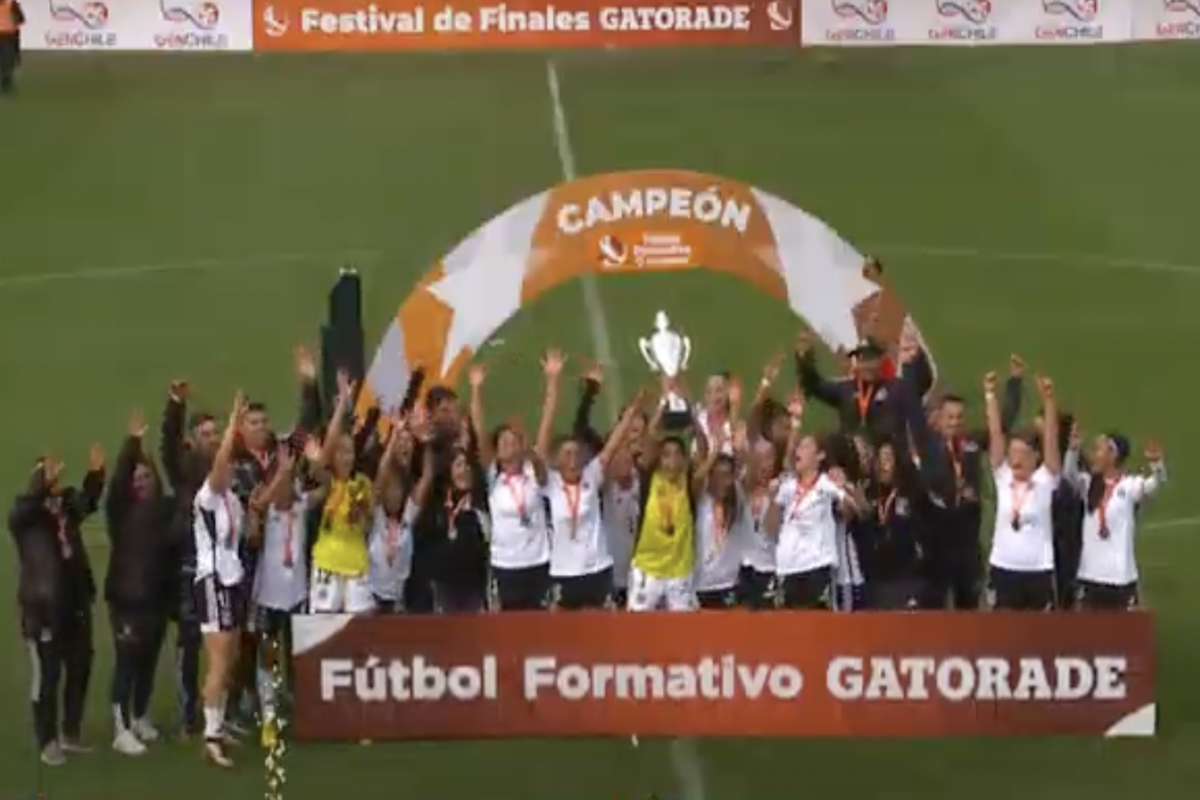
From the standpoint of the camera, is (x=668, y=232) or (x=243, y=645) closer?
(x=243, y=645)

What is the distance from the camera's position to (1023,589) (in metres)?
14.7

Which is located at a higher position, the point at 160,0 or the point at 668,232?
the point at 160,0

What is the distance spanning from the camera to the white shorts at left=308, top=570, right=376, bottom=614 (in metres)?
14.4

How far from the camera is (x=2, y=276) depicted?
26.0 meters

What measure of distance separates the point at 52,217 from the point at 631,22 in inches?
426

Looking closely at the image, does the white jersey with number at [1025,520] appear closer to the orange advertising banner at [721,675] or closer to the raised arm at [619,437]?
the orange advertising banner at [721,675]

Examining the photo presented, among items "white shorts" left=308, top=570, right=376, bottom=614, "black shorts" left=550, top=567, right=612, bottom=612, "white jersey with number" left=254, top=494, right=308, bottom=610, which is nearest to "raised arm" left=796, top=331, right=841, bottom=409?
"black shorts" left=550, top=567, right=612, bottom=612

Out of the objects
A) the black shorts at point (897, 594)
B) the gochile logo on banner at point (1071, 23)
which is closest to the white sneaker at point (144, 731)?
the black shorts at point (897, 594)

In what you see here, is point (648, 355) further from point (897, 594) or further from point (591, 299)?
point (591, 299)

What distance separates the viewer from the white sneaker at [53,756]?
1427 cm

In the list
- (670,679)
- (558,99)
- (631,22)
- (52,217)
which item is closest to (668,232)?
(670,679)

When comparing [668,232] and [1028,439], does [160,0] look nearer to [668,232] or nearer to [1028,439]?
[668,232]

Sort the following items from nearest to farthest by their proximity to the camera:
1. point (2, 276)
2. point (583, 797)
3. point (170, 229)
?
point (583, 797) → point (2, 276) → point (170, 229)

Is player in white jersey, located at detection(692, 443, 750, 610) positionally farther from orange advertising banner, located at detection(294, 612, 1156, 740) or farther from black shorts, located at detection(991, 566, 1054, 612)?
black shorts, located at detection(991, 566, 1054, 612)
